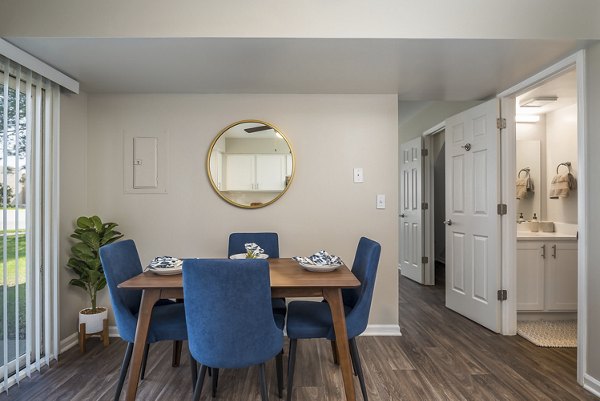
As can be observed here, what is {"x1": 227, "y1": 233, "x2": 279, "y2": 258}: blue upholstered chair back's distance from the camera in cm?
278

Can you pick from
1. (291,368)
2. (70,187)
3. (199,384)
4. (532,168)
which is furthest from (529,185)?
(70,187)

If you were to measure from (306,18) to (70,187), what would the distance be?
7.35ft

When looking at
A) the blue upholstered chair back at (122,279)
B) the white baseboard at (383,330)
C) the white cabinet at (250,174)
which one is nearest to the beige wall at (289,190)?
the white baseboard at (383,330)

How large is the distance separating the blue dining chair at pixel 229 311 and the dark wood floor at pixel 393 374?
1.90 ft

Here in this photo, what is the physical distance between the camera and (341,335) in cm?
188

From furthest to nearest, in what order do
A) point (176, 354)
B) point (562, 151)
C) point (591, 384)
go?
point (562, 151), point (176, 354), point (591, 384)

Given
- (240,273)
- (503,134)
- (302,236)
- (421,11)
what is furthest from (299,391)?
(503,134)

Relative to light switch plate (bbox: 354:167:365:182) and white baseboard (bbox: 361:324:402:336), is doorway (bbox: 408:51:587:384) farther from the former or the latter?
light switch plate (bbox: 354:167:365:182)

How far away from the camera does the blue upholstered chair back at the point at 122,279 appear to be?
194 cm

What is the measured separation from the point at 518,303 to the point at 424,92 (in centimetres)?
211

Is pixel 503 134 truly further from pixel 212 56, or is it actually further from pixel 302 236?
pixel 212 56

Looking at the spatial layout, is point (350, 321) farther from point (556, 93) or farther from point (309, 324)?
point (556, 93)

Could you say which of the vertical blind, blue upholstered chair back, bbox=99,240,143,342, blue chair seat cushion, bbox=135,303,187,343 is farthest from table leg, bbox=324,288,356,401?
the vertical blind

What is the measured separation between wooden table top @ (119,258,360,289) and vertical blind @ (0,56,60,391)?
0.90 m
